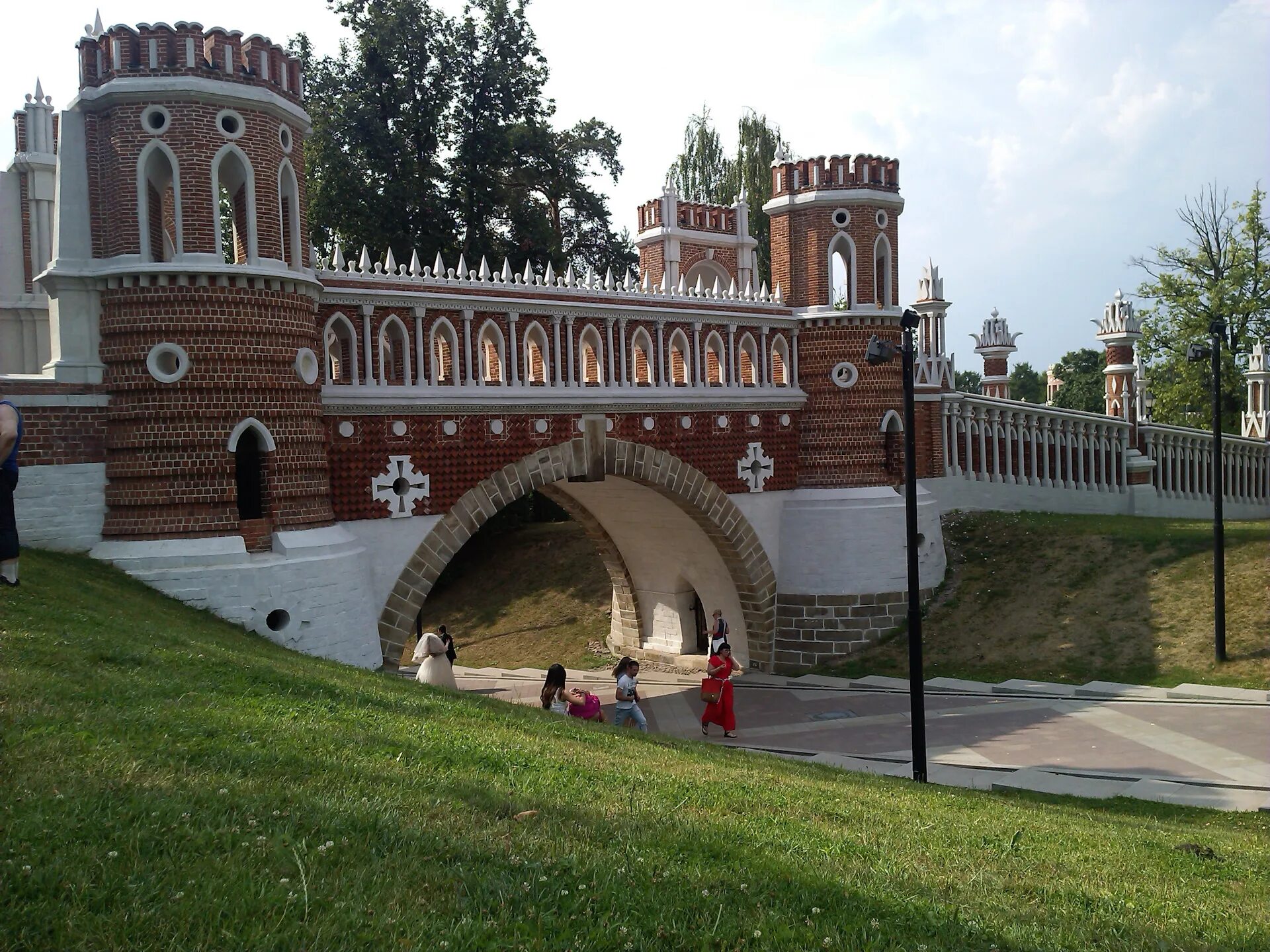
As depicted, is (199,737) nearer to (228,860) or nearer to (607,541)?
(228,860)

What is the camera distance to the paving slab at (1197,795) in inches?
414

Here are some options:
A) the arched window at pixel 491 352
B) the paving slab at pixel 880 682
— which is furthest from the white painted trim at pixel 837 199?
the paving slab at pixel 880 682

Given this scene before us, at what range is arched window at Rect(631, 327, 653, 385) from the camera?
17.6 m

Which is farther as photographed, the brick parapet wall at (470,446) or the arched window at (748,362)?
the arched window at (748,362)

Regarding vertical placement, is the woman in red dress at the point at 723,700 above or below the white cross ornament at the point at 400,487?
below

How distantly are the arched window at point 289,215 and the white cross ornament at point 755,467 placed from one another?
8746 millimetres

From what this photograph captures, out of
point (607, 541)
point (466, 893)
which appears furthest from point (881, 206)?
point (466, 893)

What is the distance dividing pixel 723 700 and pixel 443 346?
6.46 m

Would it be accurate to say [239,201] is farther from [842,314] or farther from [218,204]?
[842,314]

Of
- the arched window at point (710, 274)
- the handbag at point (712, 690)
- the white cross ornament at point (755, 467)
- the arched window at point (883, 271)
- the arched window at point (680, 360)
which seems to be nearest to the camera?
the handbag at point (712, 690)

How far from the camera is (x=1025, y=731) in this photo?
14016 mm

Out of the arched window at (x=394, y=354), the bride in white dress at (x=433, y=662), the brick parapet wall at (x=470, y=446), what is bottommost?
the bride in white dress at (x=433, y=662)

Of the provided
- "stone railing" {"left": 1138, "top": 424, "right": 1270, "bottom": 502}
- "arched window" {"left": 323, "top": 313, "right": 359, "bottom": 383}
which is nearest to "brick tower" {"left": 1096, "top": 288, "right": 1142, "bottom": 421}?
"stone railing" {"left": 1138, "top": 424, "right": 1270, "bottom": 502}

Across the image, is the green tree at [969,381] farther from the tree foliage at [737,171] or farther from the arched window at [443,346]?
the arched window at [443,346]
